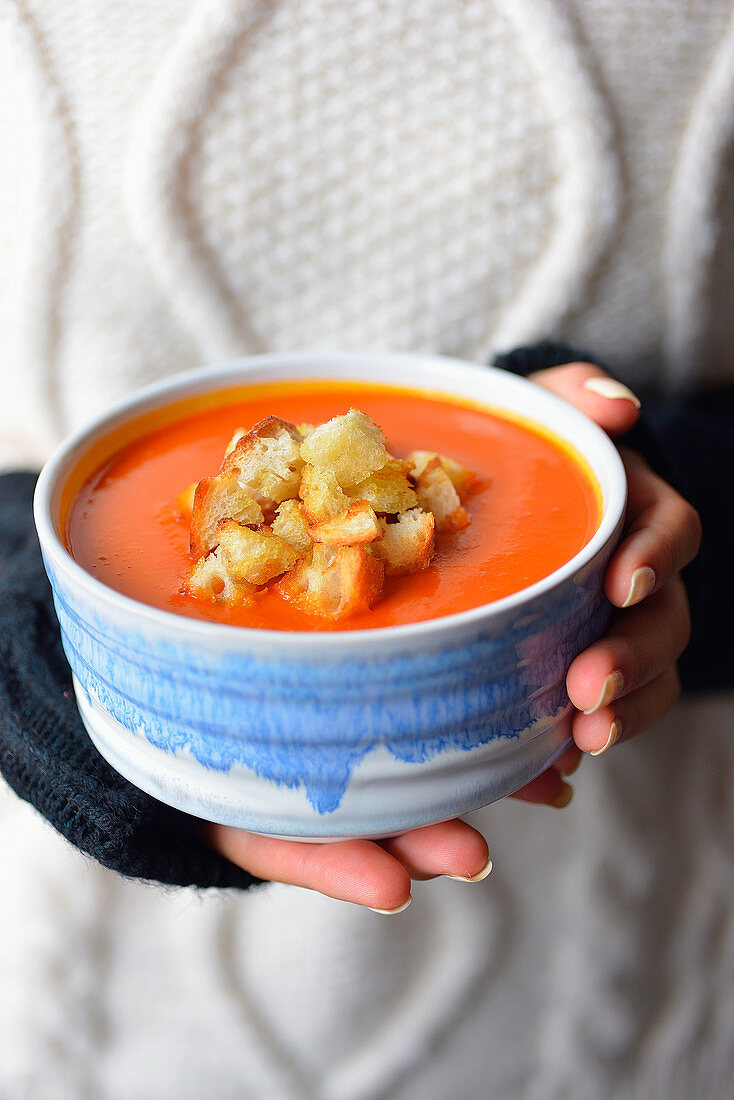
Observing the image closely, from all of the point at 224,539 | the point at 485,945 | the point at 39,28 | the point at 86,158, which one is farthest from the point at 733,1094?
the point at 39,28

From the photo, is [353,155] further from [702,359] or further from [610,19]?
[702,359]

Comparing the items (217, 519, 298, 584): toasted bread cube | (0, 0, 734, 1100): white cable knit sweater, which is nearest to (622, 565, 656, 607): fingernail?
(217, 519, 298, 584): toasted bread cube

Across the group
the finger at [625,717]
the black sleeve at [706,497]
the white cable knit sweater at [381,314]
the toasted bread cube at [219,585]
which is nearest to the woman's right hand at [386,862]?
the finger at [625,717]

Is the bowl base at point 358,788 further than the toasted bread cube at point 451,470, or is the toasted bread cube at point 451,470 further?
the toasted bread cube at point 451,470

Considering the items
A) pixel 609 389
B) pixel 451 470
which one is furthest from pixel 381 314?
Result: pixel 451 470

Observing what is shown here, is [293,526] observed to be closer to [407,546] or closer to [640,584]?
[407,546]

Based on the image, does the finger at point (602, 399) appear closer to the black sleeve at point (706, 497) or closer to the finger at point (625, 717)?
the black sleeve at point (706, 497)
